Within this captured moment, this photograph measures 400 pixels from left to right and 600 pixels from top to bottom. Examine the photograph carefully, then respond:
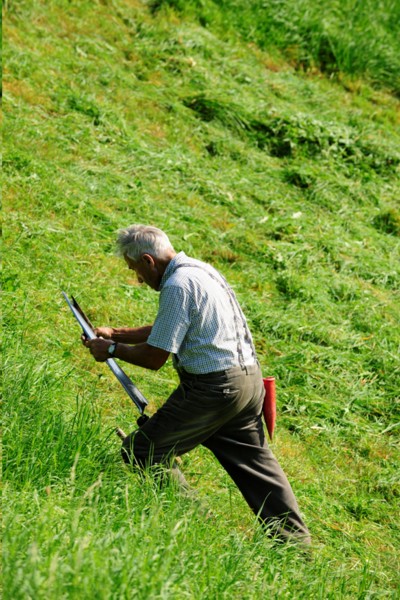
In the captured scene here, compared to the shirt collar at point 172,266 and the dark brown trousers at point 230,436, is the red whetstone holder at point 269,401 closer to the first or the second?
the dark brown trousers at point 230,436

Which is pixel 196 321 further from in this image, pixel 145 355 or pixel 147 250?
pixel 147 250

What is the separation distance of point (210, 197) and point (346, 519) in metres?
4.80

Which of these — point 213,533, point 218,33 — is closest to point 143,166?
point 218,33

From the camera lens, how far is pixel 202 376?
480 cm

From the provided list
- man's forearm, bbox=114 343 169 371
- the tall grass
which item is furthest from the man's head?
the tall grass

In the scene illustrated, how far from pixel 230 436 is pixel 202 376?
0.50 meters

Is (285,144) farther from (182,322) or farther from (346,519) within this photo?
(182,322)

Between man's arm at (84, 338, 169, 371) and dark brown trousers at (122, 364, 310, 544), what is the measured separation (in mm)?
211

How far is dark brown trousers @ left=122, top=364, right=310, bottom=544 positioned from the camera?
15.8 feet

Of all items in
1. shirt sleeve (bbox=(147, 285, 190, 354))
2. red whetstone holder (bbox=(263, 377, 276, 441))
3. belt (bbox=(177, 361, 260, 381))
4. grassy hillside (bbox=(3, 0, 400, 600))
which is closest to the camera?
grassy hillside (bbox=(3, 0, 400, 600))

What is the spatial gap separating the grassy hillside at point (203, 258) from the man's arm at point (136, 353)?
1.20 ft

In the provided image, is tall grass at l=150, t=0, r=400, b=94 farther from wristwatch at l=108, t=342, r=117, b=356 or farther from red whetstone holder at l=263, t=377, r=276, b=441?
wristwatch at l=108, t=342, r=117, b=356

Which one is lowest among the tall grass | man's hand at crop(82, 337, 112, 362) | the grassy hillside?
the grassy hillside

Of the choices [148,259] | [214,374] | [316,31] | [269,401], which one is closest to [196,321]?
[214,374]
